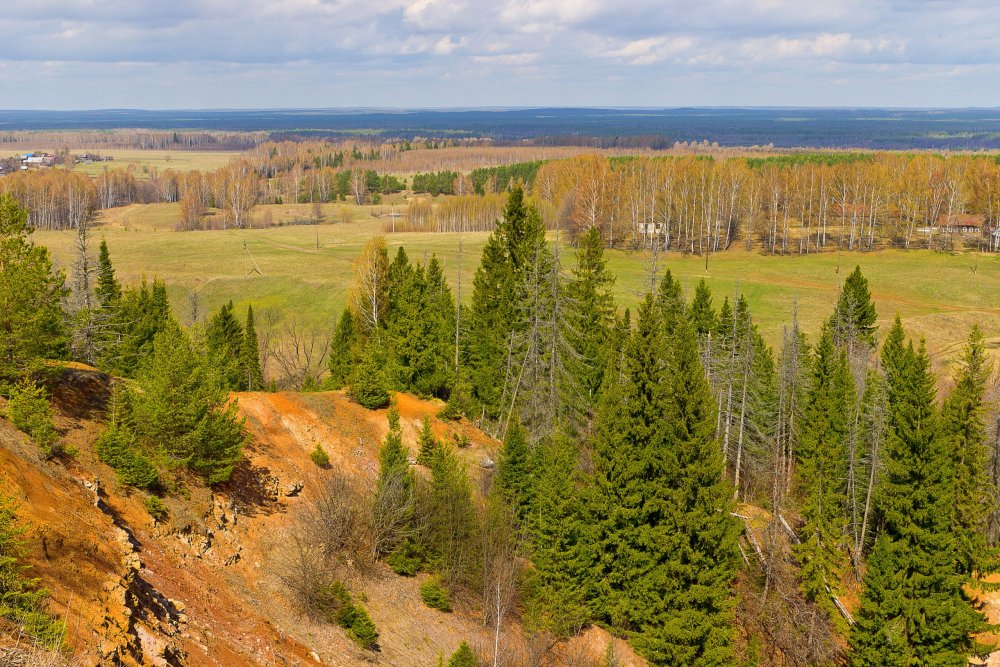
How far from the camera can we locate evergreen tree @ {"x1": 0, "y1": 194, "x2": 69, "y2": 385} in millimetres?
30266

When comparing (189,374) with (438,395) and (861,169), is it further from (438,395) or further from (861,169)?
(861,169)

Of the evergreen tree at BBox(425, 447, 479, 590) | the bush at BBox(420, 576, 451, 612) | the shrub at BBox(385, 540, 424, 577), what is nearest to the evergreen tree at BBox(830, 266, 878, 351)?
the evergreen tree at BBox(425, 447, 479, 590)

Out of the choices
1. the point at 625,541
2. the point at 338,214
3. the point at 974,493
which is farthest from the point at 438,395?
the point at 338,214

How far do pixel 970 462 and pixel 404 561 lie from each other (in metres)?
27.8

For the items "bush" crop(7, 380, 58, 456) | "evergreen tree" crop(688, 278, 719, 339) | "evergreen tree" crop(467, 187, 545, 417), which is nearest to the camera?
"bush" crop(7, 380, 58, 456)

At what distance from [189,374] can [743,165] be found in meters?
125

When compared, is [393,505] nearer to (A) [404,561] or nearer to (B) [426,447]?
(A) [404,561]

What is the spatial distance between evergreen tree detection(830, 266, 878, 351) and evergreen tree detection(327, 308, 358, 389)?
34.2m

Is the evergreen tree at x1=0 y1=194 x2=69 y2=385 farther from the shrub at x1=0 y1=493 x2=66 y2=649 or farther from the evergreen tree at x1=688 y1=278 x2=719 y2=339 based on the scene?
the evergreen tree at x1=688 y1=278 x2=719 y2=339

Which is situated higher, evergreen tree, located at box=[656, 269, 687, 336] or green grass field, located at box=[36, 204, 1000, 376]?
evergreen tree, located at box=[656, 269, 687, 336]

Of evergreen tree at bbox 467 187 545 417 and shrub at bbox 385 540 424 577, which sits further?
evergreen tree at bbox 467 187 545 417

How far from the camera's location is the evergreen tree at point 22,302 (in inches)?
1192

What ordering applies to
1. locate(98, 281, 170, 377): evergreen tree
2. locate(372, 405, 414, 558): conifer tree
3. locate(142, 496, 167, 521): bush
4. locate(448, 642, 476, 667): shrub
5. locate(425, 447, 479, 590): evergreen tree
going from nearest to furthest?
locate(448, 642, 476, 667): shrub < locate(142, 496, 167, 521): bush < locate(372, 405, 414, 558): conifer tree < locate(425, 447, 479, 590): evergreen tree < locate(98, 281, 170, 377): evergreen tree

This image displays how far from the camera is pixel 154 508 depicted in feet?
101
